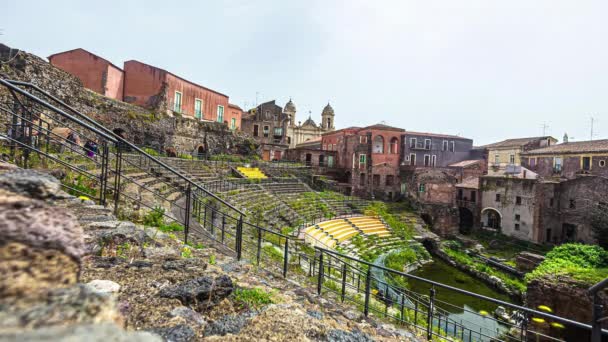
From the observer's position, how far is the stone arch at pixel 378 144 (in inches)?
1356

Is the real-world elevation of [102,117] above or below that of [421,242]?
above

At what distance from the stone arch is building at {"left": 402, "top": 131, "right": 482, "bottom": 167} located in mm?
3549

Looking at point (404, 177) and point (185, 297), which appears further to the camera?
point (404, 177)

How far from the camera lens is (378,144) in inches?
1369

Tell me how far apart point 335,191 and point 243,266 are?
26294 millimetres

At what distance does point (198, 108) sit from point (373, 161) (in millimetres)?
20285

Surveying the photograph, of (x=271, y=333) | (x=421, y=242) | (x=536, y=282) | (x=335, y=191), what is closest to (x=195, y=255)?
(x=271, y=333)

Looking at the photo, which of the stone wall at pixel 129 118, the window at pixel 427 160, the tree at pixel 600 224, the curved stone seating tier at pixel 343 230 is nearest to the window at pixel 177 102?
the stone wall at pixel 129 118

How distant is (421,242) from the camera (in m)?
24.1

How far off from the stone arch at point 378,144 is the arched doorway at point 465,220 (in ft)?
35.5

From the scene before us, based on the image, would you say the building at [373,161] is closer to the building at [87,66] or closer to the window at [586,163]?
the window at [586,163]

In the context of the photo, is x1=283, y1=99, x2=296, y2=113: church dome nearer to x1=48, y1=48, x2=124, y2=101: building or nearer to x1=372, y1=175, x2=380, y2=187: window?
x1=372, y1=175, x2=380, y2=187: window

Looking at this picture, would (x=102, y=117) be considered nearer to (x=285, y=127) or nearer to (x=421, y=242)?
(x=421, y=242)

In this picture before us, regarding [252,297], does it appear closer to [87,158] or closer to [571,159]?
[87,158]
